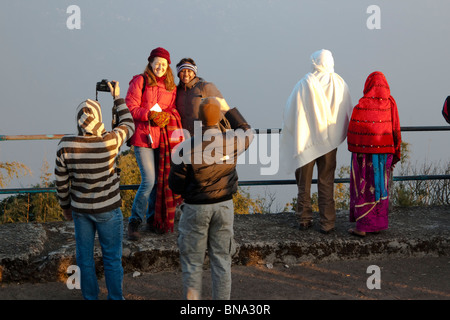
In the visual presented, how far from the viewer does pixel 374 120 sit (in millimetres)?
5465

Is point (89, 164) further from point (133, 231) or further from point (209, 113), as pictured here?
point (133, 231)

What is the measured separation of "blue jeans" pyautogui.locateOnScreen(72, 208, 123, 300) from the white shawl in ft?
6.97

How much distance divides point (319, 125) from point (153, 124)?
61.7 inches

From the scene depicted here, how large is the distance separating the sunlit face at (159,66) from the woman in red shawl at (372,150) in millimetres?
1799

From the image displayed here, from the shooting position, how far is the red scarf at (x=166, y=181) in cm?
542

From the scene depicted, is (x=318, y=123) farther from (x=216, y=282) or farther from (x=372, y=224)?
(x=216, y=282)

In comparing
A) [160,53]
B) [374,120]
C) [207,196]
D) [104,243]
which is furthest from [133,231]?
[374,120]

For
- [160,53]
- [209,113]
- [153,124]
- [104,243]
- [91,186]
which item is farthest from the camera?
[153,124]

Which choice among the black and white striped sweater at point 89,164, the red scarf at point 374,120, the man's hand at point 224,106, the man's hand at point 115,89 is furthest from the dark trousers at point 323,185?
the black and white striped sweater at point 89,164

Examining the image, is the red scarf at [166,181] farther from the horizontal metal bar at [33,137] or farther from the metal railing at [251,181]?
the horizontal metal bar at [33,137]

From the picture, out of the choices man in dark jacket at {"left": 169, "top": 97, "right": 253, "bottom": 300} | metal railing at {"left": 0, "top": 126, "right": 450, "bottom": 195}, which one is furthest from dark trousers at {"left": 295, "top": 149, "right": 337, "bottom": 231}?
man in dark jacket at {"left": 169, "top": 97, "right": 253, "bottom": 300}

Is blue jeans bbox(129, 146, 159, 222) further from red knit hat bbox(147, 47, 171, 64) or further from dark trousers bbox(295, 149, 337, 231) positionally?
dark trousers bbox(295, 149, 337, 231)

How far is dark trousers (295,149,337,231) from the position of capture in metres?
5.71

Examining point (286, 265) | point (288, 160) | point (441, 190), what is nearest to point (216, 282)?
point (286, 265)
